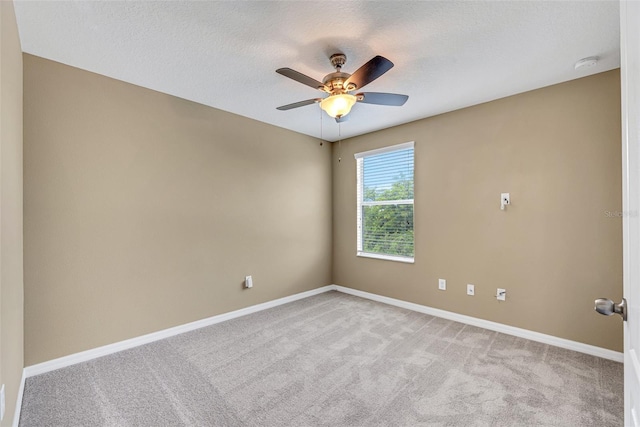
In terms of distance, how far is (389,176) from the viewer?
399 centimetres

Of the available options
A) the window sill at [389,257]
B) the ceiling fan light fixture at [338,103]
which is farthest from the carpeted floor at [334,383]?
the ceiling fan light fixture at [338,103]

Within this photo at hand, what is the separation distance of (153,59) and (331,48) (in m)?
1.38

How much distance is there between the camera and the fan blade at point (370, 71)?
1.77 m

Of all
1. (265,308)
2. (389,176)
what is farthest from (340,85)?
(265,308)

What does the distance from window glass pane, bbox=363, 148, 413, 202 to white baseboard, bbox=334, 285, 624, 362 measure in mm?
1375

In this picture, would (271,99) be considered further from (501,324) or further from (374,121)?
(501,324)

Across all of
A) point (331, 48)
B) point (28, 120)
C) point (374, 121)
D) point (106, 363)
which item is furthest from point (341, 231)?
point (28, 120)

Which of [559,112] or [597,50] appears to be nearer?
[597,50]

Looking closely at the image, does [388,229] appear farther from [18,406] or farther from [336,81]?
[18,406]

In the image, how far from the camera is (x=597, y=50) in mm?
2092

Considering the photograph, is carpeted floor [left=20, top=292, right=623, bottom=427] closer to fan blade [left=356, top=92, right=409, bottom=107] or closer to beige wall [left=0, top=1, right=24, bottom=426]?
beige wall [left=0, top=1, right=24, bottom=426]

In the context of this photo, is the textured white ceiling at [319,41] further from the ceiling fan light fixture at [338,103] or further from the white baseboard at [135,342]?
the white baseboard at [135,342]

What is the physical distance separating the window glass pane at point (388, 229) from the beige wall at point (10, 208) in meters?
3.57

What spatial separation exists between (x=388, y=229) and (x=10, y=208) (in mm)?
3605
